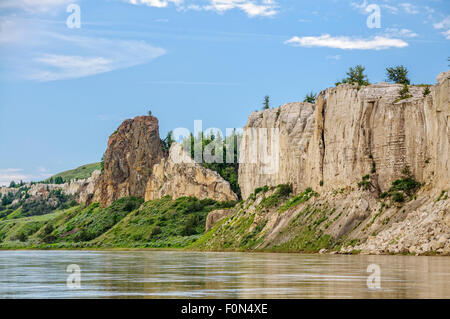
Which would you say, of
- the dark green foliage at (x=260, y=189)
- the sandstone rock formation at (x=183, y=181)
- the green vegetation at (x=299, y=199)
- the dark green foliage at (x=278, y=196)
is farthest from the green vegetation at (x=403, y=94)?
the sandstone rock formation at (x=183, y=181)

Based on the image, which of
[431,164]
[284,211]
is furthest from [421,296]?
[284,211]

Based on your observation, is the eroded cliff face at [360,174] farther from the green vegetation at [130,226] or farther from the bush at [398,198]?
the green vegetation at [130,226]

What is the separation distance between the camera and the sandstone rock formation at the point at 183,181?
150650 millimetres

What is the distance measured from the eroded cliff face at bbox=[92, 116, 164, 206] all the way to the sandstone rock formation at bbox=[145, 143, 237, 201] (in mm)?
12789

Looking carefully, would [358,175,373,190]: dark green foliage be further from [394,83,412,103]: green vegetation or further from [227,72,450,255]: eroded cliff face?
[394,83,412,103]: green vegetation

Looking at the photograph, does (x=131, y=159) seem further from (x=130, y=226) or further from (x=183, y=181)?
(x=183, y=181)

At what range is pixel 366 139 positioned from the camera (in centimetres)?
8256

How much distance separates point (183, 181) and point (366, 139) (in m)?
79.7

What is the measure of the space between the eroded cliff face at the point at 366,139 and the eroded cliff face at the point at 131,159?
266 feet

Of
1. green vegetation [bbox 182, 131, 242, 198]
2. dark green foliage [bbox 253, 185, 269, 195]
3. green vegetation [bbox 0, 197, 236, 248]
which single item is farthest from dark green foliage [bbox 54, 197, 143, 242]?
dark green foliage [bbox 253, 185, 269, 195]

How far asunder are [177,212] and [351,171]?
72354 millimetres

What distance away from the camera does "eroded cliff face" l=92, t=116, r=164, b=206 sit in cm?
18588

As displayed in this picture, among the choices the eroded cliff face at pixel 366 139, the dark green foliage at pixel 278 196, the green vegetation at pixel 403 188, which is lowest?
the dark green foliage at pixel 278 196
